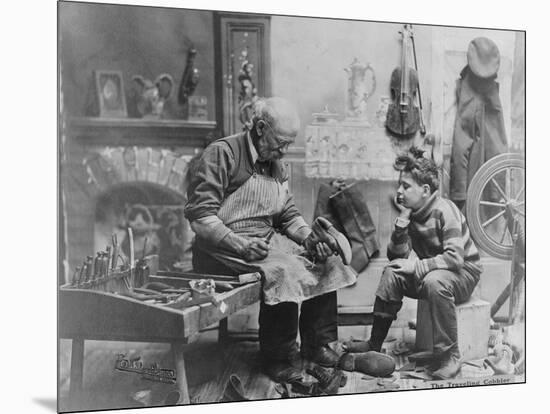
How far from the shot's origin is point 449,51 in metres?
8.18

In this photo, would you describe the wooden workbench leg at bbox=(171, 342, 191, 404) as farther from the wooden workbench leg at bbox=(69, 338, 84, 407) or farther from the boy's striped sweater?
the boy's striped sweater

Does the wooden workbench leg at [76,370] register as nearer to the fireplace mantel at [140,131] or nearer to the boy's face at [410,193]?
the fireplace mantel at [140,131]

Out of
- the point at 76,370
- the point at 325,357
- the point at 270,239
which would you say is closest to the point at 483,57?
the point at 270,239

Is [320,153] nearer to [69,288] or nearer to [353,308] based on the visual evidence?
[353,308]

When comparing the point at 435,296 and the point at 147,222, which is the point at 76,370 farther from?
the point at 435,296

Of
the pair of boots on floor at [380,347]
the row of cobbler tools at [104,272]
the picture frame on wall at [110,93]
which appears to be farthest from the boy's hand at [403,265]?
the picture frame on wall at [110,93]

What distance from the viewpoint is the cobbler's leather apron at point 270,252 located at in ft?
24.5

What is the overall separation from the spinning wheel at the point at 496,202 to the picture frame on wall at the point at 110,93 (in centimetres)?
296

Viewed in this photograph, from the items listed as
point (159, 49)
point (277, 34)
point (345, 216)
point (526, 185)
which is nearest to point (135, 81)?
point (159, 49)

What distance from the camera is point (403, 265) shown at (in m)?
7.97

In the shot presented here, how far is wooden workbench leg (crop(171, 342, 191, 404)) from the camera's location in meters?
7.17

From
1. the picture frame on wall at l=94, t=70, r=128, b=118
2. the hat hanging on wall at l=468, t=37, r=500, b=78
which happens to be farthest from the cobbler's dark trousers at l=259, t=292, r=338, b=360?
the hat hanging on wall at l=468, t=37, r=500, b=78

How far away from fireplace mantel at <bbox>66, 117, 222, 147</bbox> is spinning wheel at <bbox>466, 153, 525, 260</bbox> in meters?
2.31

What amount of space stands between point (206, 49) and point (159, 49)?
36cm
